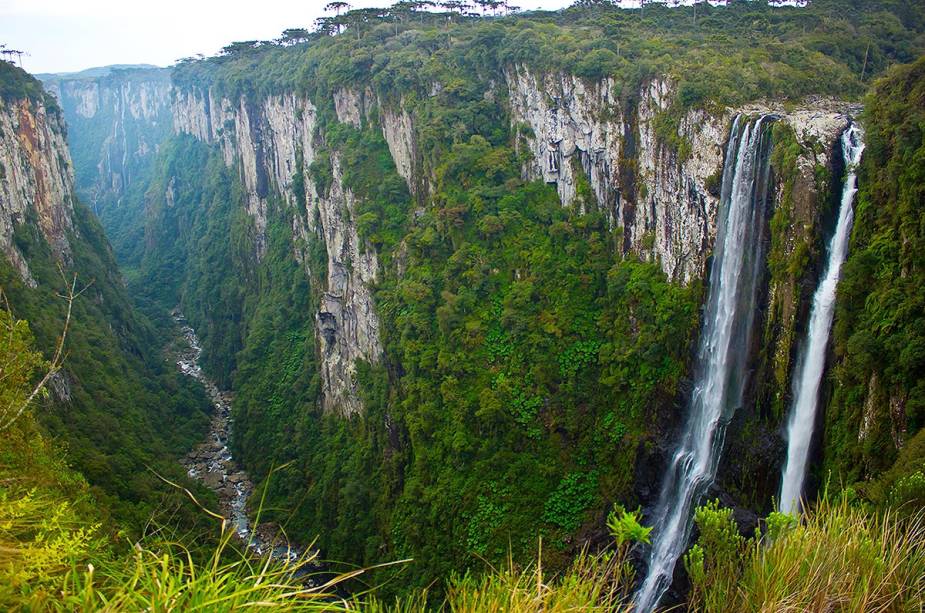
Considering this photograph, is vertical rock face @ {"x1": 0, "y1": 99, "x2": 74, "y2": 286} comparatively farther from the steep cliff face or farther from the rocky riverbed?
the steep cliff face

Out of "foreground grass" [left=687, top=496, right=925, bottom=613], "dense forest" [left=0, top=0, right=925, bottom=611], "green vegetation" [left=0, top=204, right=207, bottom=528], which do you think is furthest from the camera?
"green vegetation" [left=0, top=204, right=207, bottom=528]

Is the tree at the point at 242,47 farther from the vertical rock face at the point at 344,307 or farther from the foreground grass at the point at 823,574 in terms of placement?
the foreground grass at the point at 823,574

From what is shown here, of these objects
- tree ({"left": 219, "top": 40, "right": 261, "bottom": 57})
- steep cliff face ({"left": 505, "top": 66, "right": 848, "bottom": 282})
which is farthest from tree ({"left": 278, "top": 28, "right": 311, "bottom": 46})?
steep cliff face ({"left": 505, "top": 66, "right": 848, "bottom": 282})

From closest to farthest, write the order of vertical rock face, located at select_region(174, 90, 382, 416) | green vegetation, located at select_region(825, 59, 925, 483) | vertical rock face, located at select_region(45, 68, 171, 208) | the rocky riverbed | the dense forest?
1. the dense forest
2. green vegetation, located at select_region(825, 59, 925, 483)
3. the rocky riverbed
4. vertical rock face, located at select_region(174, 90, 382, 416)
5. vertical rock face, located at select_region(45, 68, 171, 208)

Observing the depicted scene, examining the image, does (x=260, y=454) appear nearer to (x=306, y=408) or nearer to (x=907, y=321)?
(x=306, y=408)

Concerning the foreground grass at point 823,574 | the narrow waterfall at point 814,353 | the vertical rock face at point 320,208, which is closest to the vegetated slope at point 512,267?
the vertical rock face at point 320,208

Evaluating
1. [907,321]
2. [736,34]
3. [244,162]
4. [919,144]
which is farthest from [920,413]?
[244,162]
